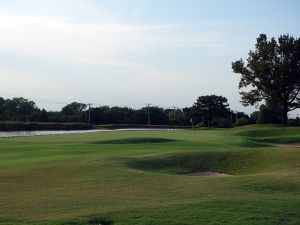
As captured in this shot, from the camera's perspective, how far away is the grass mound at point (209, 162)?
21.4 meters

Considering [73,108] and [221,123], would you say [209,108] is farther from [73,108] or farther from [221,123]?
[73,108]

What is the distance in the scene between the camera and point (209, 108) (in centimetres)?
8931

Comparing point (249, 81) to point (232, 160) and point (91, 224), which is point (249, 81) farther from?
point (91, 224)

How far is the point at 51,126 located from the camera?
2557 inches

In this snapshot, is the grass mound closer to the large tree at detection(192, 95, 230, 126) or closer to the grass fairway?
the grass fairway

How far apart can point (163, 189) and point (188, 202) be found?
2276mm

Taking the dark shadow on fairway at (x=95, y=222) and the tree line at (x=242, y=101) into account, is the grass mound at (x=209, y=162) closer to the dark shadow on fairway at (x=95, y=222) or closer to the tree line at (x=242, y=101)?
the dark shadow on fairway at (x=95, y=222)

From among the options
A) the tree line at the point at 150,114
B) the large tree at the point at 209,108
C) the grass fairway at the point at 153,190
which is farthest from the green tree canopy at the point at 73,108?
the grass fairway at the point at 153,190

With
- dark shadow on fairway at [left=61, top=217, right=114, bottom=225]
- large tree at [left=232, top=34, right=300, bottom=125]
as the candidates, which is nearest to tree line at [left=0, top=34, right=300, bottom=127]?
large tree at [left=232, top=34, right=300, bottom=125]

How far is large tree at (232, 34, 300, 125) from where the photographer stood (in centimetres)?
6300

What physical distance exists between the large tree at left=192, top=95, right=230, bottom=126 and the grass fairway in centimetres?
6501

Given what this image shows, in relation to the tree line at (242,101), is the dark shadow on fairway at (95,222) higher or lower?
lower

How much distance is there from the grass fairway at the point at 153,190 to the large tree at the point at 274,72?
133ft

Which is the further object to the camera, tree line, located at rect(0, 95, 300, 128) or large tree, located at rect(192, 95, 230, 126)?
large tree, located at rect(192, 95, 230, 126)
